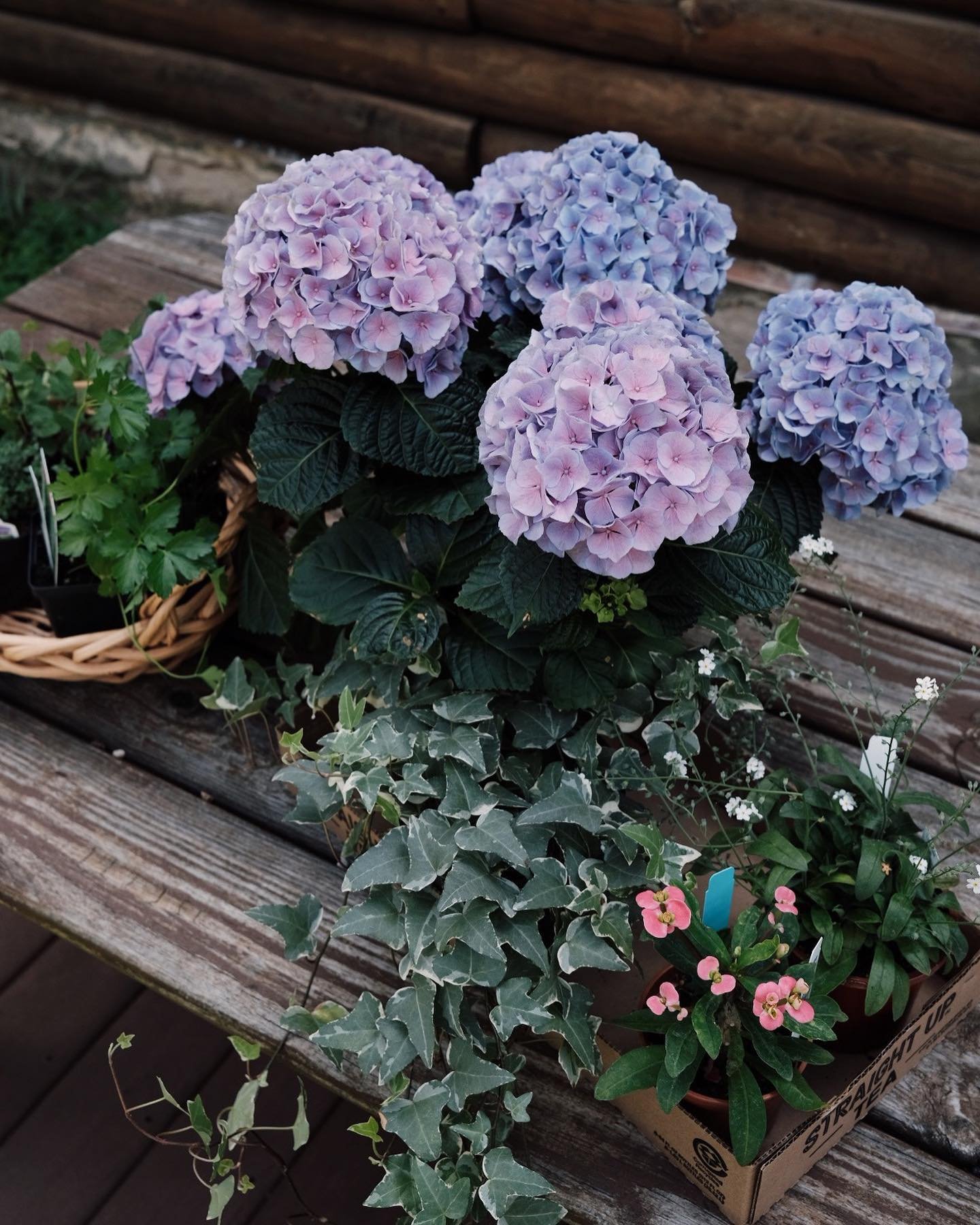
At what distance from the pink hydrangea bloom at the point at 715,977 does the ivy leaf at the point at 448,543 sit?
0.38 m

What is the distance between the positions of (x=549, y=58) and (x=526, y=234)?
5.80ft

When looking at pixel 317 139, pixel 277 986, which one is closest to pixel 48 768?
pixel 277 986

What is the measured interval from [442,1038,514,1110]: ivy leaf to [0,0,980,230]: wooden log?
6.83ft

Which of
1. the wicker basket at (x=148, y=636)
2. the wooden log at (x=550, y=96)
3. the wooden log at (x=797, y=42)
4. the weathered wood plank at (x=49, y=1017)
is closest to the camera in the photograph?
the wicker basket at (x=148, y=636)

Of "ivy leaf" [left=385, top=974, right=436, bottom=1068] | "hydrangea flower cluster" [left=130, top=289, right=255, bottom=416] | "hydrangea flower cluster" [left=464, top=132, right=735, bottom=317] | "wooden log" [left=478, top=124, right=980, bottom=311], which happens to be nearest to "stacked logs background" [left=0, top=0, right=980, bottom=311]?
"wooden log" [left=478, top=124, right=980, bottom=311]

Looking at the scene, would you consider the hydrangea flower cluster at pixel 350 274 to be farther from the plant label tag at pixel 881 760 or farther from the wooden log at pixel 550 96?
the wooden log at pixel 550 96

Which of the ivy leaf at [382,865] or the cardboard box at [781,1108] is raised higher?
the ivy leaf at [382,865]

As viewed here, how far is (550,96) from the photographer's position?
101 inches

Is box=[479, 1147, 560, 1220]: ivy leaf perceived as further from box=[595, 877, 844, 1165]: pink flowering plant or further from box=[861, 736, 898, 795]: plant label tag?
box=[861, 736, 898, 795]: plant label tag

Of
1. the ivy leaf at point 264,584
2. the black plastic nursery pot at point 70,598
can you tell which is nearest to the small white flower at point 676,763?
the ivy leaf at point 264,584

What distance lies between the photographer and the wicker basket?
3.58ft

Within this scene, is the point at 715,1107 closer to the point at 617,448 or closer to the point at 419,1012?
the point at 419,1012

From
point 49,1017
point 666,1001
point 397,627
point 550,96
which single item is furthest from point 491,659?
point 550,96

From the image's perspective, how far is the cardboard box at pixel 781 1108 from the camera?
0.77m
